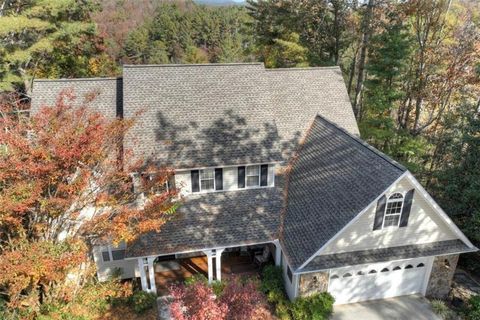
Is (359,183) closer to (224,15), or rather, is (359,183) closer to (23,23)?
(23,23)

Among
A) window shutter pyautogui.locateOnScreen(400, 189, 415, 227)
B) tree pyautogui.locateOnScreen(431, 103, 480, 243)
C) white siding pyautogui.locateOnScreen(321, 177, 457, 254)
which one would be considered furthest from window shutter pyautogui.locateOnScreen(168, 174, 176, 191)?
tree pyautogui.locateOnScreen(431, 103, 480, 243)

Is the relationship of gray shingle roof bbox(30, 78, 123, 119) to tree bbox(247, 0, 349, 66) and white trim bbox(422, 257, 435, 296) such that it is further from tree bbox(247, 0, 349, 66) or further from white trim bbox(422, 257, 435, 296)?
tree bbox(247, 0, 349, 66)

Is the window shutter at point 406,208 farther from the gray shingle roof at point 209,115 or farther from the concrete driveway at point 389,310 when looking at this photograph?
the gray shingle roof at point 209,115

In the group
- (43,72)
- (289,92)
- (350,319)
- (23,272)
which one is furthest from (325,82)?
(43,72)

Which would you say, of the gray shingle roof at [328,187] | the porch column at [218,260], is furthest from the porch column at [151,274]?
the gray shingle roof at [328,187]

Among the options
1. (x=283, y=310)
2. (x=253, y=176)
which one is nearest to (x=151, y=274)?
(x=283, y=310)

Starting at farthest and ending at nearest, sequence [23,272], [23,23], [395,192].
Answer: [23,23], [395,192], [23,272]

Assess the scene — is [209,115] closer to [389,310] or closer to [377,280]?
[377,280]
